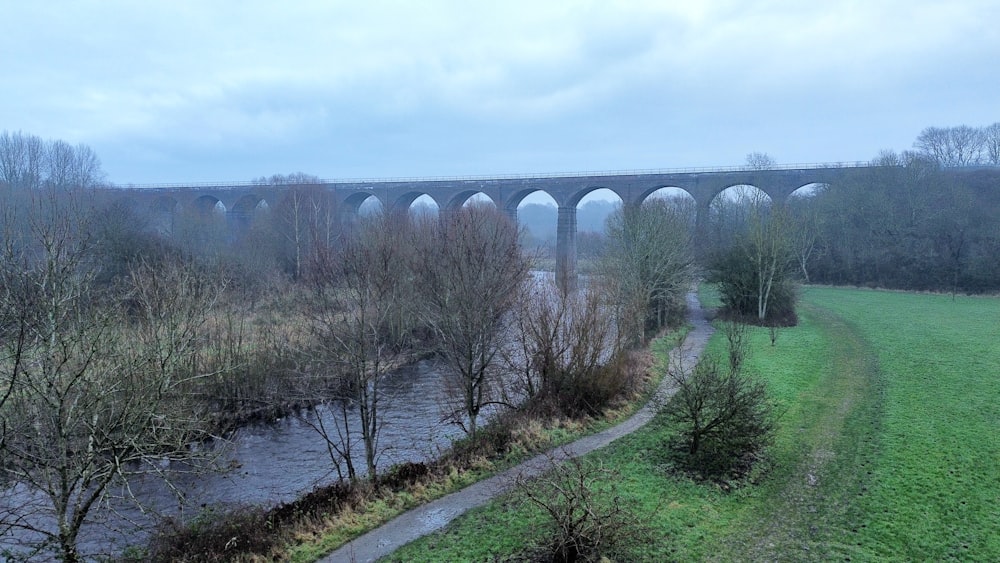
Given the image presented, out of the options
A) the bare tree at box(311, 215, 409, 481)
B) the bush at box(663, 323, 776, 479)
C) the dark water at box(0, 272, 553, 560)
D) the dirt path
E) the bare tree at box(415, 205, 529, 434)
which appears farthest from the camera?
the bare tree at box(415, 205, 529, 434)

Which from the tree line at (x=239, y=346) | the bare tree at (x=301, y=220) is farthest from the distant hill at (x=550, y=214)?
the tree line at (x=239, y=346)

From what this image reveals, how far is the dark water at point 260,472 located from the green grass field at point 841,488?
4.36 m

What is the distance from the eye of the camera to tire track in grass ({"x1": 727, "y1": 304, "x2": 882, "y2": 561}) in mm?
7641

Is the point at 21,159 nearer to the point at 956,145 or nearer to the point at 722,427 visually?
the point at 722,427

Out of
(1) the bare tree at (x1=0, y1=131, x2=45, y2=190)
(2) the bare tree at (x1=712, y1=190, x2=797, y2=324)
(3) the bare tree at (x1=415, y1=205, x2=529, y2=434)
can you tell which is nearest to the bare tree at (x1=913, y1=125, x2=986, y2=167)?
(2) the bare tree at (x1=712, y1=190, x2=797, y2=324)

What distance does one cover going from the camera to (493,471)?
36.9 ft

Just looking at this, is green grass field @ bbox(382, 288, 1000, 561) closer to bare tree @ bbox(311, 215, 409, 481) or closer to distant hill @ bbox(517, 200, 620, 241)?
bare tree @ bbox(311, 215, 409, 481)

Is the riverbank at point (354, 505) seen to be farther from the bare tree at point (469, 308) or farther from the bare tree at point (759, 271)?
the bare tree at point (759, 271)

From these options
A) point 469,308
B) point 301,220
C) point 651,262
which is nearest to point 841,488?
point 469,308

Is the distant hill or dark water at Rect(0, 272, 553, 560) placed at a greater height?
the distant hill

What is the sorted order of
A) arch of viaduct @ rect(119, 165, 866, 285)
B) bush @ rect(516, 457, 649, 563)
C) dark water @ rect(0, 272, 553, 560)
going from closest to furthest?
bush @ rect(516, 457, 649, 563)
dark water @ rect(0, 272, 553, 560)
arch of viaduct @ rect(119, 165, 866, 285)

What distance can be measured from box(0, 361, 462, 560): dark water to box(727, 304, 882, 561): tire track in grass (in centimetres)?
694

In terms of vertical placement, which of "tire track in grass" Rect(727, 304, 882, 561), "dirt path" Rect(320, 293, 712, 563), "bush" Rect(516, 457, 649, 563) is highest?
"bush" Rect(516, 457, 649, 563)

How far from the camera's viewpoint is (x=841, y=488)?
9219mm
